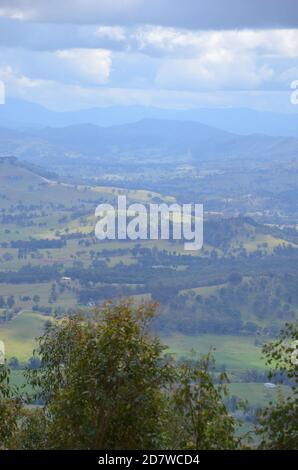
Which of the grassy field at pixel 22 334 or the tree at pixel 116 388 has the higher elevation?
the tree at pixel 116 388

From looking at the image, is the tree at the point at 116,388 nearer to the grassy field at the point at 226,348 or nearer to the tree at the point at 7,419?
the tree at the point at 7,419

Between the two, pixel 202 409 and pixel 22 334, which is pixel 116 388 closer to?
pixel 202 409

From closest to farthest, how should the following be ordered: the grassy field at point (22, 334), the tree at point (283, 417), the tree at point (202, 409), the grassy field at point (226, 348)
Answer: the tree at point (202, 409) → the tree at point (283, 417) → the grassy field at point (226, 348) → the grassy field at point (22, 334)

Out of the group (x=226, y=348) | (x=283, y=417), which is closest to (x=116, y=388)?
(x=283, y=417)

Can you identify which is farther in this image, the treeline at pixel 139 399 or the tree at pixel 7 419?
the tree at pixel 7 419

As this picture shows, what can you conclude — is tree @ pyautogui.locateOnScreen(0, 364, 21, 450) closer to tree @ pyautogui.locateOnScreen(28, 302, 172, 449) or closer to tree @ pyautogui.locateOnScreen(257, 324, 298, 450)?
tree @ pyautogui.locateOnScreen(28, 302, 172, 449)

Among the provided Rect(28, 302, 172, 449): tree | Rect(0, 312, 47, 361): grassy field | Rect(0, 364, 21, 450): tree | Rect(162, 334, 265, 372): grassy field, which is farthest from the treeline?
Rect(0, 312, 47, 361): grassy field

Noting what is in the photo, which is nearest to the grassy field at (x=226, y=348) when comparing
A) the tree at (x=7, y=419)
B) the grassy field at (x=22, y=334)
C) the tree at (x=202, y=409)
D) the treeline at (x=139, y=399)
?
the grassy field at (x=22, y=334)

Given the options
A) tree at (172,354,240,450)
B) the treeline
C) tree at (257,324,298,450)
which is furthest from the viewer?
tree at (257,324,298,450)

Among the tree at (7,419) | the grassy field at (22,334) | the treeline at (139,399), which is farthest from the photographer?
the grassy field at (22,334)

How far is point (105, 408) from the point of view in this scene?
59.3ft
